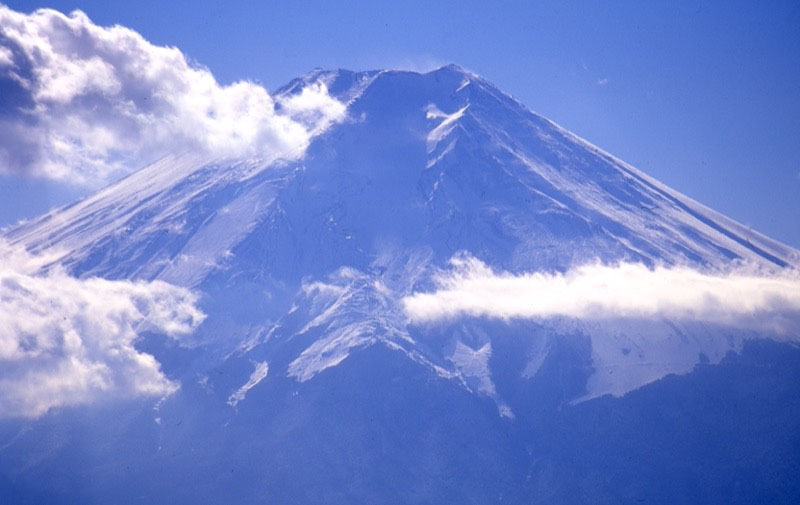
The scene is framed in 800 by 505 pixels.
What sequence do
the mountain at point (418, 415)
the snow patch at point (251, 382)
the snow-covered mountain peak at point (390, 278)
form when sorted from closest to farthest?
the mountain at point (418, 415), the snow patch at point (251, 382), the snow-covered mountain peak at point (390, 278)

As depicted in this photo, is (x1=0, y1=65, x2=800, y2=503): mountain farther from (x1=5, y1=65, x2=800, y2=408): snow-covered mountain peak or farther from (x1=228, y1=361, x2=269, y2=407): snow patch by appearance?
(x1=5, y1=65, x2=800, y2=408): snow-covered mountain peak

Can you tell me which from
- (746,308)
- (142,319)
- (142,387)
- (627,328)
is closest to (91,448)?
(142,387)

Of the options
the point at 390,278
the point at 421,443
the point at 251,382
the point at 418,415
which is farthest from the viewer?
the point at 390,278

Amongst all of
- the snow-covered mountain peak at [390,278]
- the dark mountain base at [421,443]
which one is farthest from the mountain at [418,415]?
the snow-covered mountain peak at [390,278]

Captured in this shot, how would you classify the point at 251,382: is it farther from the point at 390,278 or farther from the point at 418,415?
the point at 390,278

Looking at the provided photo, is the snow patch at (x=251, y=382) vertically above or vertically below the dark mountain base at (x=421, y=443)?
above

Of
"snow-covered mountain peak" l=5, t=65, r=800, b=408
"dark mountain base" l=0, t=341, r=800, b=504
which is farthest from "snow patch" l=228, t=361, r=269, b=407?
"dark mountain base" l=0, t=341, r=800, b=504

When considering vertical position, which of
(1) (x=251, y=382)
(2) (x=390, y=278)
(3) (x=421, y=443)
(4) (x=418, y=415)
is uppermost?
(2) (x=390, y=278)

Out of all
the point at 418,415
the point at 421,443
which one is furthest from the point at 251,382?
the point at 421,443

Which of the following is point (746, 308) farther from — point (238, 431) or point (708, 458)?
point (238, 431)

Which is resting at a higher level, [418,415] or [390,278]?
[390,278]

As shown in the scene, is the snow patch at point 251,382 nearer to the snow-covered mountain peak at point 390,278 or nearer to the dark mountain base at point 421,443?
the snow-covered mountain peak at point 390,278
